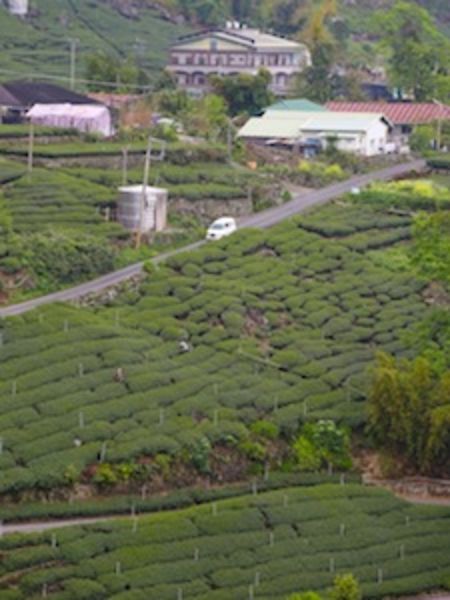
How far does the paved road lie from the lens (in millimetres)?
61031

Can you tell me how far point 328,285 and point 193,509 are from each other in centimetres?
1885

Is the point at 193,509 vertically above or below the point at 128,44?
below

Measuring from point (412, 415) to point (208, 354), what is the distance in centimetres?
737

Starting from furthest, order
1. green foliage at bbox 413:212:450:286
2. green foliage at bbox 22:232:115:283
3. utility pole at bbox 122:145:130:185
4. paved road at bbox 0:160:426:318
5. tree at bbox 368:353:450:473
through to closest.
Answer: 1. utility pole at bbox 122:145:130:185
2. green foliage at bbox 22:232:115:283
3. green foliage at bbox 413:212:450:286
4. paved road at bbox 0:160:426:318
5. tree at bbox 368:353:450:473

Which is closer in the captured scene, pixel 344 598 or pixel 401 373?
pixel 344 598

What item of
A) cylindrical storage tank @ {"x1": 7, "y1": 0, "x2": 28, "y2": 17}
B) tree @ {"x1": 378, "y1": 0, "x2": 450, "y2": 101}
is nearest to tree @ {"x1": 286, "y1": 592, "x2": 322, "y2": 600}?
tree @ {"x1": 378, "y1": 0, "x2": 450, "y2": 101}

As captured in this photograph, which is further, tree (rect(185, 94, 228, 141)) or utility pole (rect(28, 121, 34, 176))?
tree (rect(185, 94, 228, 141))

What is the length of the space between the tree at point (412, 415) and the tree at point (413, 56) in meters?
48.5

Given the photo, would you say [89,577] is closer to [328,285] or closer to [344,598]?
[344,598]

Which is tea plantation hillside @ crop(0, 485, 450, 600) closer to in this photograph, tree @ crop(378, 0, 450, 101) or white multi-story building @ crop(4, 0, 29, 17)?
tree @ crop(378, 0, 450, 101)

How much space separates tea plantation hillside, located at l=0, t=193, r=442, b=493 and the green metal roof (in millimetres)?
23684

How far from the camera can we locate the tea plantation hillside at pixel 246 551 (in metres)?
45.2

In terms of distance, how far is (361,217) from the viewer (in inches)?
2982

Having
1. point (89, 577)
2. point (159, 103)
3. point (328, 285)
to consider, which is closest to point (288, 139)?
point (159, 103)
